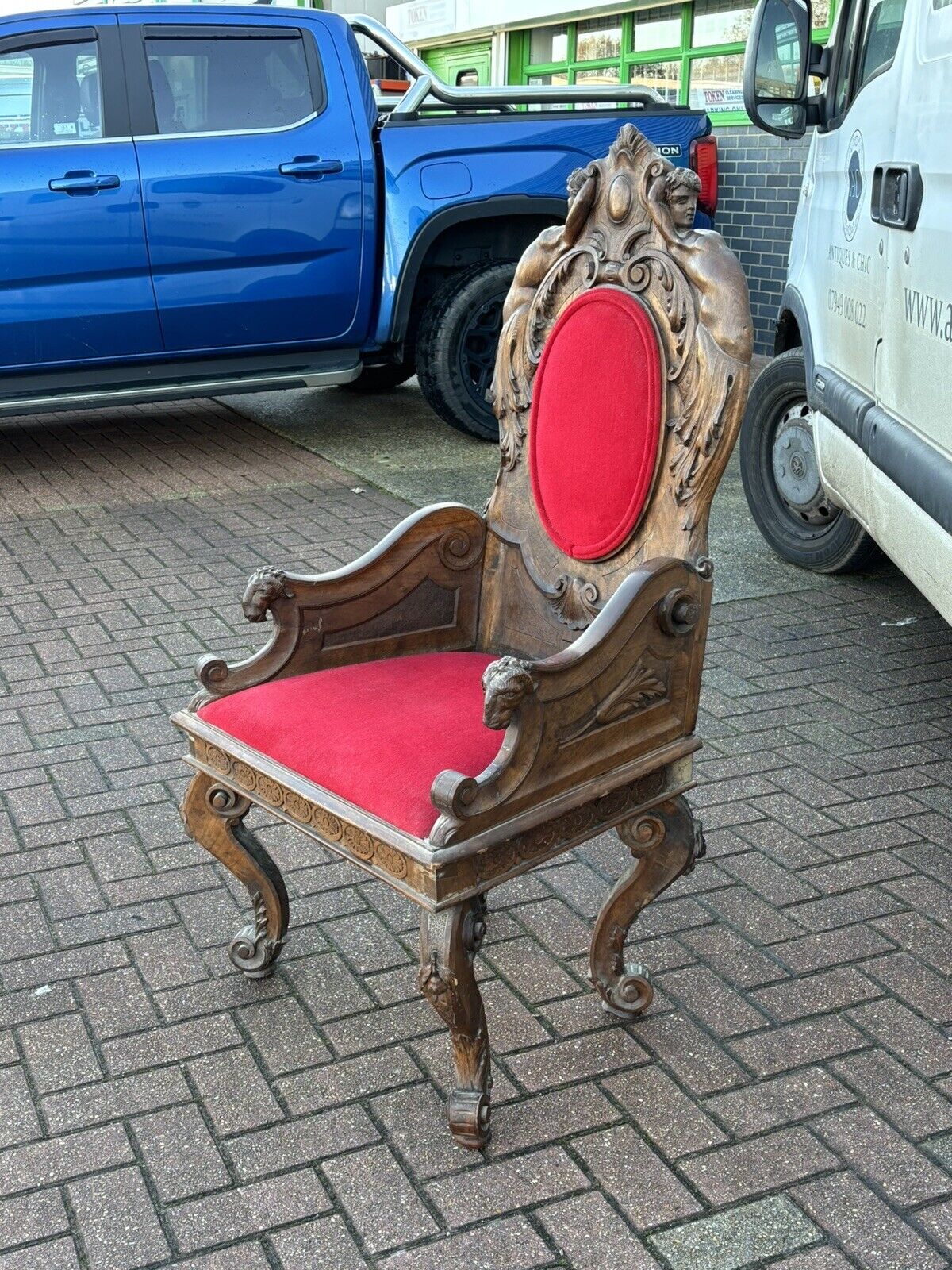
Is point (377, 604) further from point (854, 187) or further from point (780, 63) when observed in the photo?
point (780, 63)

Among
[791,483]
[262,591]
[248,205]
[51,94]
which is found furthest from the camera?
[248,205]

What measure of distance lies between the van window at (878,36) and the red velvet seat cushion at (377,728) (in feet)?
8.71

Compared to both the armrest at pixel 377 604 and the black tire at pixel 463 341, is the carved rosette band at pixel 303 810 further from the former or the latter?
the black tire at pixel 463 341

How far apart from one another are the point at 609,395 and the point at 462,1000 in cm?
116

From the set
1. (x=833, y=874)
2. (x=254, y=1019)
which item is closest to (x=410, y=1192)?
(x=254, y=1019)

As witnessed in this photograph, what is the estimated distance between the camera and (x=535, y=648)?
2.79 m

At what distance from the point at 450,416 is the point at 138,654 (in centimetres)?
317

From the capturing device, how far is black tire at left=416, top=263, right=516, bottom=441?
7.09 m

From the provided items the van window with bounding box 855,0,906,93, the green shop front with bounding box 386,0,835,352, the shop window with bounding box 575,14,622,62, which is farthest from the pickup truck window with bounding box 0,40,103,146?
the shop window with bounding box 575,14,622,62

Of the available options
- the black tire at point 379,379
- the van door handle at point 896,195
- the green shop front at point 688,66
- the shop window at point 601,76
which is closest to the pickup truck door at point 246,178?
the black tire at point 379,379

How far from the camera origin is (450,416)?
7.29m

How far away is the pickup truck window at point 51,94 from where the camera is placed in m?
6.40

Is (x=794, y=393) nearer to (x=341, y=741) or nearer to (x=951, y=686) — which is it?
(x=951, y=686)

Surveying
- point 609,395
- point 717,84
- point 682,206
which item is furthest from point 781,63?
point 717,84
